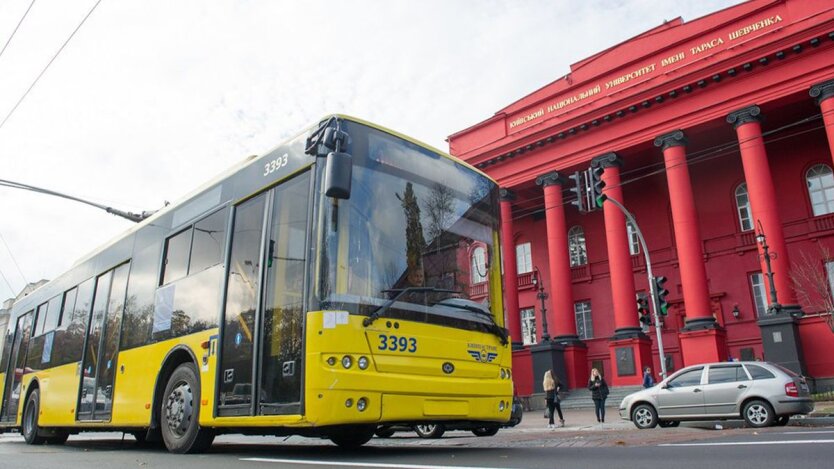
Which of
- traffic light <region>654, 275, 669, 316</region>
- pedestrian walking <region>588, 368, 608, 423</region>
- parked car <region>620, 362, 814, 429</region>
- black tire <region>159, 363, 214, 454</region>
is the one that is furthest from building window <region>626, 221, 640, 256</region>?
black tire <region>159, 363, 214, 454</region>

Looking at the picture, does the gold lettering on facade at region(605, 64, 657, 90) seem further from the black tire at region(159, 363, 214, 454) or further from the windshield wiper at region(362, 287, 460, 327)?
the black tire at region(159, 363, 214, 454)

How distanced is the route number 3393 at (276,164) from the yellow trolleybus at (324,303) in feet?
0.07

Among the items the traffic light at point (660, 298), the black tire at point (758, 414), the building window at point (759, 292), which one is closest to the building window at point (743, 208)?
the building window at point (759, 292)

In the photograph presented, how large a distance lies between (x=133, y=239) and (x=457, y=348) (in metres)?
6.60

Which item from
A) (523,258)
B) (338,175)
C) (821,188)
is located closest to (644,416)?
(338,175)

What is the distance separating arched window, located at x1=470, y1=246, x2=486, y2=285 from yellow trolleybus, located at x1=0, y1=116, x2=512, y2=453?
1.4 inches

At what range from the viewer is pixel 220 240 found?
820cm

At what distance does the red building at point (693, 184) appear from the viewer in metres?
22.5

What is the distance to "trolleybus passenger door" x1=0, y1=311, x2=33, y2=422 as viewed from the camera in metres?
14.2

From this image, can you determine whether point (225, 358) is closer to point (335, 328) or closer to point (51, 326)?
point (335, 328)

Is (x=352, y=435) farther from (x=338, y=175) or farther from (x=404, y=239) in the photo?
(x=338, y=175)

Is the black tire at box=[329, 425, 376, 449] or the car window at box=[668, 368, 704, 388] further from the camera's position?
the car window at box=[668, 368, 704, 388]

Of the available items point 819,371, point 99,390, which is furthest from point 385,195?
point 819,371

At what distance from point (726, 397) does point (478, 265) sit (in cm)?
866
